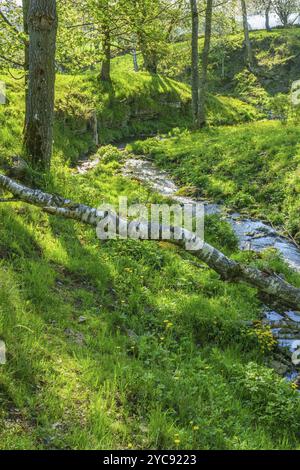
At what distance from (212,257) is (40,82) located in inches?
254

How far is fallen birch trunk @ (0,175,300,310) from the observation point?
27.1ft

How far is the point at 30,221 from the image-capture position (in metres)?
9.42

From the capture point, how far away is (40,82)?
1100cm

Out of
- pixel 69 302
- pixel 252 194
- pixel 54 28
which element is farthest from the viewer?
pixel 252 194

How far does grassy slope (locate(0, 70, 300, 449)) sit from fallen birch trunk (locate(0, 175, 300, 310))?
2.30 ft

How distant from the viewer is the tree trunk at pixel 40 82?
10367 millimetres

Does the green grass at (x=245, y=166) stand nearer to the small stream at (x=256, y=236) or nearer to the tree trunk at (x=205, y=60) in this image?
the small stream at (x=256, y=236)

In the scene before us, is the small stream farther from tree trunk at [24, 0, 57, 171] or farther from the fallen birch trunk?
tree trunk at [24, 0, 57, 171]

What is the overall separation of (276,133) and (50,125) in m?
12.7

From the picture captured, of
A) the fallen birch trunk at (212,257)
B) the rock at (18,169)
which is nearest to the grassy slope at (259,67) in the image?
the rock at (18,169)

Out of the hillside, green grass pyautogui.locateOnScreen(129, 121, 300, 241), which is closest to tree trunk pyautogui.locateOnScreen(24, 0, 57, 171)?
the hillside

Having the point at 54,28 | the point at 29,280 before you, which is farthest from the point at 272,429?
the point at 54,28

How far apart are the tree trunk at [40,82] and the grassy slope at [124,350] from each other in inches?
98.0
